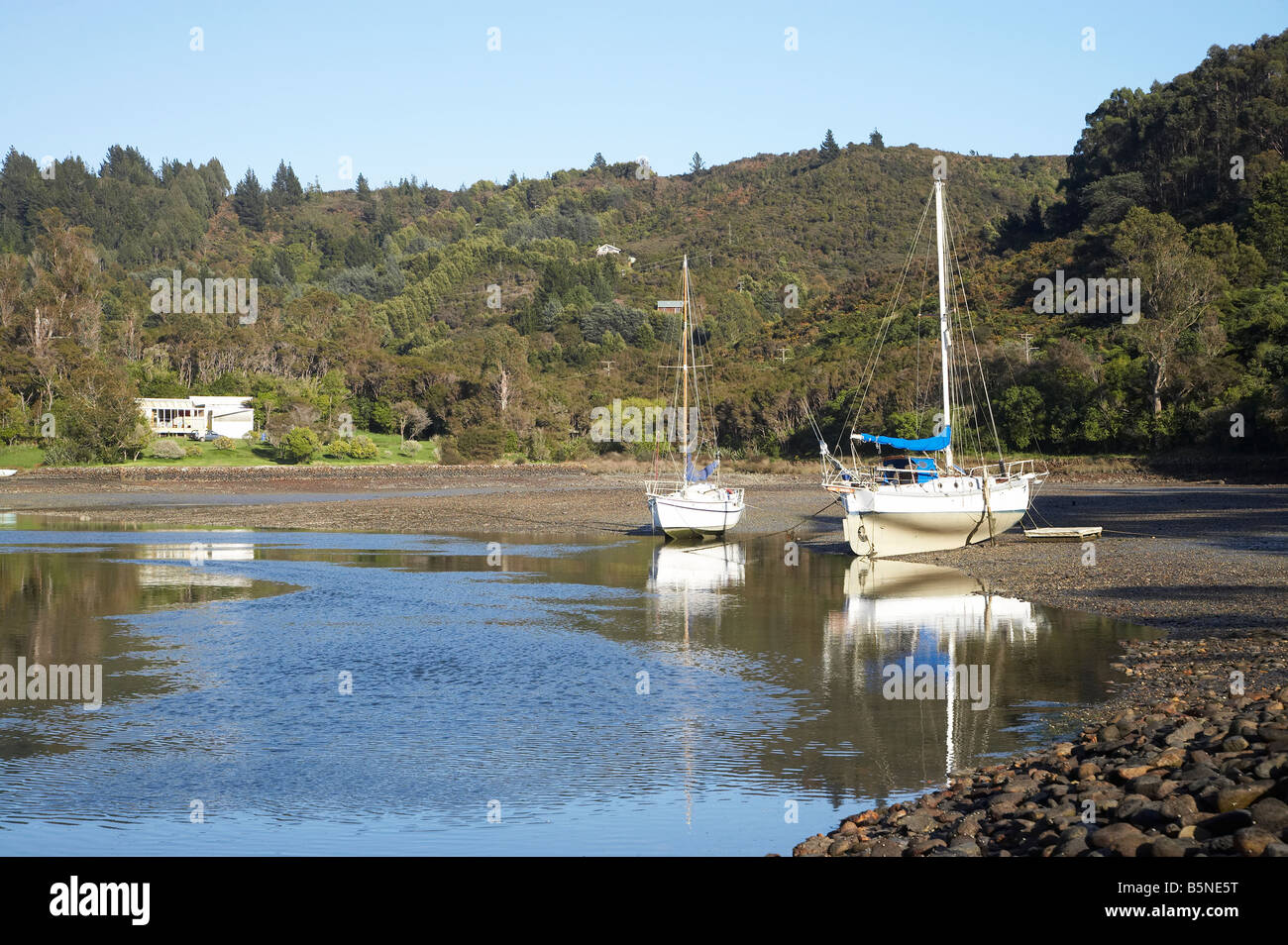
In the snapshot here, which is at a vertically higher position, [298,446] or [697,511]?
[298,446]

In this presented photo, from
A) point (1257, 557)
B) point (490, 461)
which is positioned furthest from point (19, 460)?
point (1257, 557)

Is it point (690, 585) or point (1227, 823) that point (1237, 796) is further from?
point (690, 585)

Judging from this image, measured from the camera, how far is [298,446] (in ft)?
269

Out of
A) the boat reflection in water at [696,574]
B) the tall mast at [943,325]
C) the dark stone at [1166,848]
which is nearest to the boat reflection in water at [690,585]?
the boat reflection in water at [696,574]

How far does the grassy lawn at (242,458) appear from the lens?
258 ft

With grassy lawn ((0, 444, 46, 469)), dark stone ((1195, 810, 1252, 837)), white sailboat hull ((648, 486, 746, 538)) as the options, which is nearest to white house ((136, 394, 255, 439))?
grassy lawn ((0, 444, 46, 469))

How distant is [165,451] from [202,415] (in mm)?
11815

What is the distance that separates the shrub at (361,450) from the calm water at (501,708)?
182ft

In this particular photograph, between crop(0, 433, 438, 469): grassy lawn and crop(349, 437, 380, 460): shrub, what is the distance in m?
0.53

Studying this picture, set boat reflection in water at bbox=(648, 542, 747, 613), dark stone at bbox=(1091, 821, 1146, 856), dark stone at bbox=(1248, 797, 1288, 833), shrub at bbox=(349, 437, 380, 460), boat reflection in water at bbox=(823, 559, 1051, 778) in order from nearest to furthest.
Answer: dark stone at bbox=(1248, 797, 1288, 833) < dark stone at bbox=(1091, 821, 1146, 856) < boat reflection in water at bbox=(823, 559, 1051, 778) < boat reflection in water at bbox=(648, 542, 747, 613) < shrub at bbox=(349, 437, 380, 460)

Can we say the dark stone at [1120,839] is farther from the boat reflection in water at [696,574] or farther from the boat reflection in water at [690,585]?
the boat reflection in water at [696,574]

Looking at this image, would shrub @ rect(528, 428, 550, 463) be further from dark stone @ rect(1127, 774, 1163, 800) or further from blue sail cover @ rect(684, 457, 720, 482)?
dark stone @ rect(1127, 774, 1163, 800)

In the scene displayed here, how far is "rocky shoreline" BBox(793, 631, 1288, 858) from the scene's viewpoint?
8430 mm

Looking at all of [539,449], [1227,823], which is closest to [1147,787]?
[1227,823]
